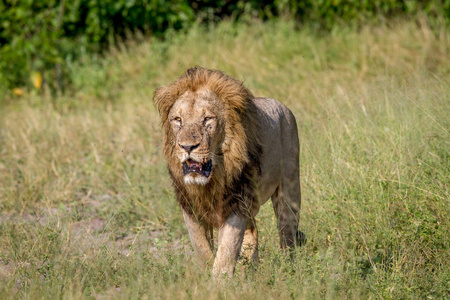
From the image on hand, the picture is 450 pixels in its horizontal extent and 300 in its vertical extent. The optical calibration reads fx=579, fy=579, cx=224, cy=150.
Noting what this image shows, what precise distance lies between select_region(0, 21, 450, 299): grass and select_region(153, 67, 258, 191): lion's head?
23.7 inches

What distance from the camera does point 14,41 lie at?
34.2 feet

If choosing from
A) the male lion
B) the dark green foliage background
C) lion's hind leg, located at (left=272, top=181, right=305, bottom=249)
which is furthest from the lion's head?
the dark green foliage background

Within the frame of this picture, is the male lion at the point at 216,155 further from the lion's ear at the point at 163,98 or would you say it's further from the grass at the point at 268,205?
the grass at the point at 268,205

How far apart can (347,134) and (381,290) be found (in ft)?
6.66

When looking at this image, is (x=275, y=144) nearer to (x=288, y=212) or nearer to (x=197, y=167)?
(x=288, y=212)

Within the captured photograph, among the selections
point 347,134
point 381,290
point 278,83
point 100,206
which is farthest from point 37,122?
point 381,290

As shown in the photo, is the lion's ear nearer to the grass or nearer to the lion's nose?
the lion's nose

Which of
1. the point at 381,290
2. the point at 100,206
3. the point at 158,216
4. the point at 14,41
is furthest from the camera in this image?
the point at 14,41

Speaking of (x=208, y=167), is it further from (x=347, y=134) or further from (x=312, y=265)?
(x=347, y=134)

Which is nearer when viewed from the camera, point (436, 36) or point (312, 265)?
point (312, 265)

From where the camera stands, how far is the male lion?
3.31 m

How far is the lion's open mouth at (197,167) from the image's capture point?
3.28 metres

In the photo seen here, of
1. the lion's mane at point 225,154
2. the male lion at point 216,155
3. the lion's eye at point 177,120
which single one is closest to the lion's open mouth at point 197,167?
the male lion at point 216,155

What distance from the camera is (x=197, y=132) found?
326 cm
